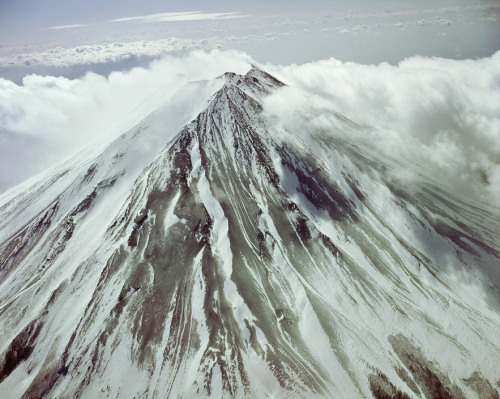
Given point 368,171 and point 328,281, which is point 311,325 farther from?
point 368,171

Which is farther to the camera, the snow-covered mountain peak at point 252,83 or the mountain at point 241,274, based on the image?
the snow-covered mountain peak at point 252,83

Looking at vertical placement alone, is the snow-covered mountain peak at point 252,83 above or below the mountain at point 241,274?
above

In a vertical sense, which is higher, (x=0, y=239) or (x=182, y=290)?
(x=182, y=290)

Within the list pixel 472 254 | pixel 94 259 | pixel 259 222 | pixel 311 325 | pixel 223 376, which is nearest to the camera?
pixel 223 376

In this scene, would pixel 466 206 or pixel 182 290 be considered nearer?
pixel 182 290

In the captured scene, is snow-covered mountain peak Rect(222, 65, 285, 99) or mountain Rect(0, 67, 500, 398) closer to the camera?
mountain Rect(0, 67, 500, 398)

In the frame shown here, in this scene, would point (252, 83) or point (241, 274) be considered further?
point (252, 83)

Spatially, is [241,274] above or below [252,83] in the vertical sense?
below

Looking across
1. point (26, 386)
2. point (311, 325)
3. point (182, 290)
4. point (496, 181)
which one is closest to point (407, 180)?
point (496, 181)
